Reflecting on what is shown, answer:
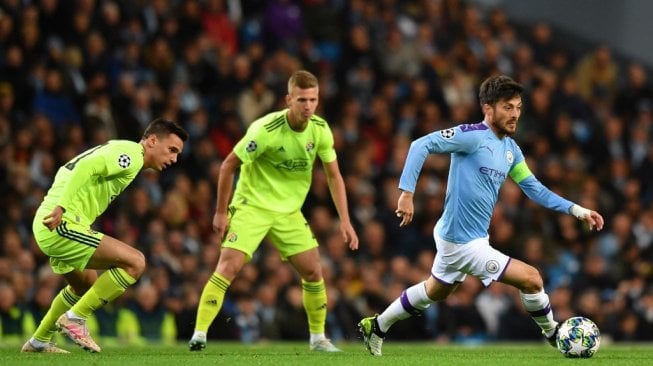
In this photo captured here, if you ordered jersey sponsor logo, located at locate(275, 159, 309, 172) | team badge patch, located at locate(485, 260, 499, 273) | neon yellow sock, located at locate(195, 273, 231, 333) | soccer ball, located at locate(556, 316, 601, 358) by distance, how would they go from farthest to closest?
jersey sponsor logo, located at locate(275, 159, 309, 172) → neon yellow sock, located at locate(195, 273, 231, 333) → soccer ball, located at locate(556, 316, 601, 358) → team badge patch, located at locate(485, 260, 499, 273)

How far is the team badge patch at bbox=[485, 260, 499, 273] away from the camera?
33.6 ft

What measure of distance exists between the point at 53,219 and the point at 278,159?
2.52 metres

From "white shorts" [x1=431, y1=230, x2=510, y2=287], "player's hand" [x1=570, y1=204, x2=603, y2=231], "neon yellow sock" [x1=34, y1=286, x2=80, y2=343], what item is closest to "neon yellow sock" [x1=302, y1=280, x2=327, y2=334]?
"white shorts" [x1=431, y1=230, x2=510, y2=287]

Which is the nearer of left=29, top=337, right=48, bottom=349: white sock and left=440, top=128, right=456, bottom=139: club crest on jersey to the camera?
left=440, top=128, right=456, bottom=139: club crest on jersey

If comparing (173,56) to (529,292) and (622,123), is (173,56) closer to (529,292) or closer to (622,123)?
(622,123)

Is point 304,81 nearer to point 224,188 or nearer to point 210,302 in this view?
point 224,188

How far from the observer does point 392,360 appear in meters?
10.3

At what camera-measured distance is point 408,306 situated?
35.5ft

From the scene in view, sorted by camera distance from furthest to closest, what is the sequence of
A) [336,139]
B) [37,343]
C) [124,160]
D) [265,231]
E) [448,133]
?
[336,139] < [265,231] < [37,343] < [124,160] < [448,133]

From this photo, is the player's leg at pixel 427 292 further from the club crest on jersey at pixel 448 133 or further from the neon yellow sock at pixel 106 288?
the neon yellow sock at pixel 106 288

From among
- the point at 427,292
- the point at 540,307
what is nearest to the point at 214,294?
the point at 427,292

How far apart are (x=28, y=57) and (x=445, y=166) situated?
6.30m

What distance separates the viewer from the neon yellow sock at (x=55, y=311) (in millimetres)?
10961

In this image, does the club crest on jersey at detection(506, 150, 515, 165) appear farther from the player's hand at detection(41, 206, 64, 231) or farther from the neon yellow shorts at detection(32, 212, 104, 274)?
the player's hand at detection(41, 206, 64, 231)
